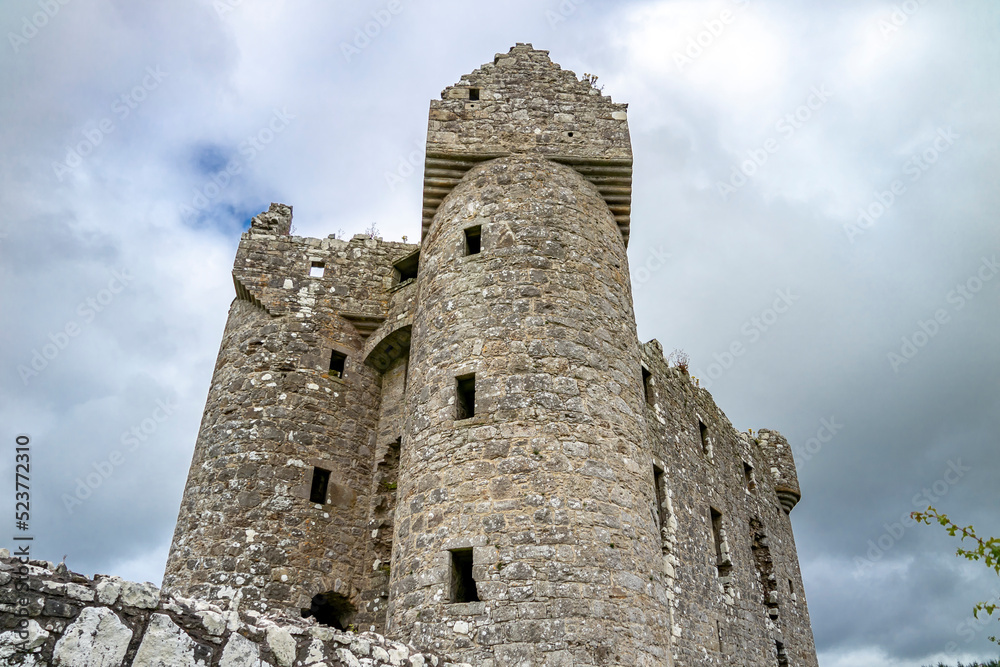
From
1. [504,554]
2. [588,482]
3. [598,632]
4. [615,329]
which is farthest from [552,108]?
[598,632]

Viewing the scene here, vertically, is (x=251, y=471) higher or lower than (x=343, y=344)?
lower

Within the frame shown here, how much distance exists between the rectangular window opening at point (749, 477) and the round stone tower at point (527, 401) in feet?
30.5

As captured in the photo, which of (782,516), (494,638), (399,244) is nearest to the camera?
(494,638)

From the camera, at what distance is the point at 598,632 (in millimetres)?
6719

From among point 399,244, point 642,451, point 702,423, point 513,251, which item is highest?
point 399,244

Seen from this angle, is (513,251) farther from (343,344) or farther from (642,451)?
(343,344)

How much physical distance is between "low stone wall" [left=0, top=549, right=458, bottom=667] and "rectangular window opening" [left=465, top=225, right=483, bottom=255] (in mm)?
6192

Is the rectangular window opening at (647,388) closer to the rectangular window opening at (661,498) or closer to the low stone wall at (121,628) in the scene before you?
the rectangular window opening at (661,498)

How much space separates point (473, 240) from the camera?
9.73 metres

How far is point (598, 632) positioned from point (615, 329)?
3.66 meters

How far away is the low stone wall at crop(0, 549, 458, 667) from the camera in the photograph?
10.7 feet

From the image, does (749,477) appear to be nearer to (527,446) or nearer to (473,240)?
(473,240)

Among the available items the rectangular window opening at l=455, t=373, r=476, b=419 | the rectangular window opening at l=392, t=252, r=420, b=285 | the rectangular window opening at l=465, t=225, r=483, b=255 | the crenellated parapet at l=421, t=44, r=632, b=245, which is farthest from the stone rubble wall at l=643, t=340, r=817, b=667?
the rectangular window opening at l=392, t=252, r=420, b=285

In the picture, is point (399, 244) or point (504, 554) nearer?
point (504, 554)
